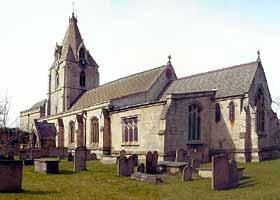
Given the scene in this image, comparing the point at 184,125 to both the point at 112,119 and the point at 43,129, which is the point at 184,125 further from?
the point at 43,129

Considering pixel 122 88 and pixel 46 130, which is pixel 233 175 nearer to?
pixel 122 88

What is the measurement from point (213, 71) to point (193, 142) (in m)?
8.47

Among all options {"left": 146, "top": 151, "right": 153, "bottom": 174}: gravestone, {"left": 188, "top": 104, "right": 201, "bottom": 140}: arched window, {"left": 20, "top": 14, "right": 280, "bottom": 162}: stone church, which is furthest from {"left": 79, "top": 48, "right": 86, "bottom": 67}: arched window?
{"left": 146, "top": 151, "right": 153, "bottom": 174}: gravestone

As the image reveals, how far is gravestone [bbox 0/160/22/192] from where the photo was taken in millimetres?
13852

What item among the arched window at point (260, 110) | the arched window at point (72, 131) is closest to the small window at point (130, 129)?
the arched window at point (260, 110)

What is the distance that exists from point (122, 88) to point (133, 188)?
25864 millimetres

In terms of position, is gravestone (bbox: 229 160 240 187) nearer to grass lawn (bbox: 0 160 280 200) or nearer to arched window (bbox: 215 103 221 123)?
grass lawn (bbox: 0 160 280 200)

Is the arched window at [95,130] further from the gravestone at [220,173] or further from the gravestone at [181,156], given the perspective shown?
the gravestone at [220,173]

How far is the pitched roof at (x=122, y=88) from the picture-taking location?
37875 mm

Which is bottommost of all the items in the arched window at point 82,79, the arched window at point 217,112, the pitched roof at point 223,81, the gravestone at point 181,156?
the gravestone at point 181,156

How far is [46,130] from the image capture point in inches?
1797

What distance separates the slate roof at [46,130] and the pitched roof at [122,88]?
14.2 ft

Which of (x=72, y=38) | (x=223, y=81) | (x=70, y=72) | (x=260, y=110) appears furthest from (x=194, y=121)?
(x=72, y=38)

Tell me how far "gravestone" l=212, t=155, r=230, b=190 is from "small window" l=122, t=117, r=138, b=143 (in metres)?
16.1
